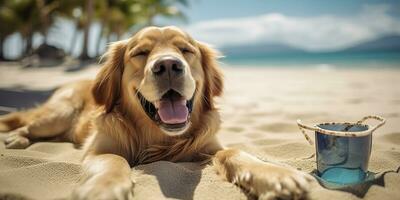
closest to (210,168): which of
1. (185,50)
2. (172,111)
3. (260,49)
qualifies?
(172,111)

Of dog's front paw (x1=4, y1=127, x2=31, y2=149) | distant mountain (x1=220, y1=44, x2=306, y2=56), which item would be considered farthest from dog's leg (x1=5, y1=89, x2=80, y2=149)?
distant mountain (x1=220, y1=44, x2=306, y2=56)

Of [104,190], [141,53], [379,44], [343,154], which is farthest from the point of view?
[379,44]

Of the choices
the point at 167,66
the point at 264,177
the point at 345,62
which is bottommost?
the point at 345,62

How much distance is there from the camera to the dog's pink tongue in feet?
9.01

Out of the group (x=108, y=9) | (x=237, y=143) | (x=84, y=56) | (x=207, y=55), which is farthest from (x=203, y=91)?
(x=108, y=9)

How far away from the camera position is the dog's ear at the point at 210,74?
3.35m

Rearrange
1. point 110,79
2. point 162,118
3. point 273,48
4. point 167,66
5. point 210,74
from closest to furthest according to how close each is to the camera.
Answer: point 167,66
point 162,118
point 110,79
point 210,74
point 273,48

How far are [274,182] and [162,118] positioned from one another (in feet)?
3.37

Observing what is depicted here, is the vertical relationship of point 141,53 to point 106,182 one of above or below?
above

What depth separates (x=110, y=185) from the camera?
1962 millimetres

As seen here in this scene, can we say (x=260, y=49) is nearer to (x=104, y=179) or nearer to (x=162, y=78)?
(x=162, y=78)

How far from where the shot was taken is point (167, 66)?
2.58 meters

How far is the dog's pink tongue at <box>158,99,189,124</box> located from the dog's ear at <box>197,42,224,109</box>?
563mm

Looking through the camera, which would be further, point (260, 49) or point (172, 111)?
point (260, 49)
